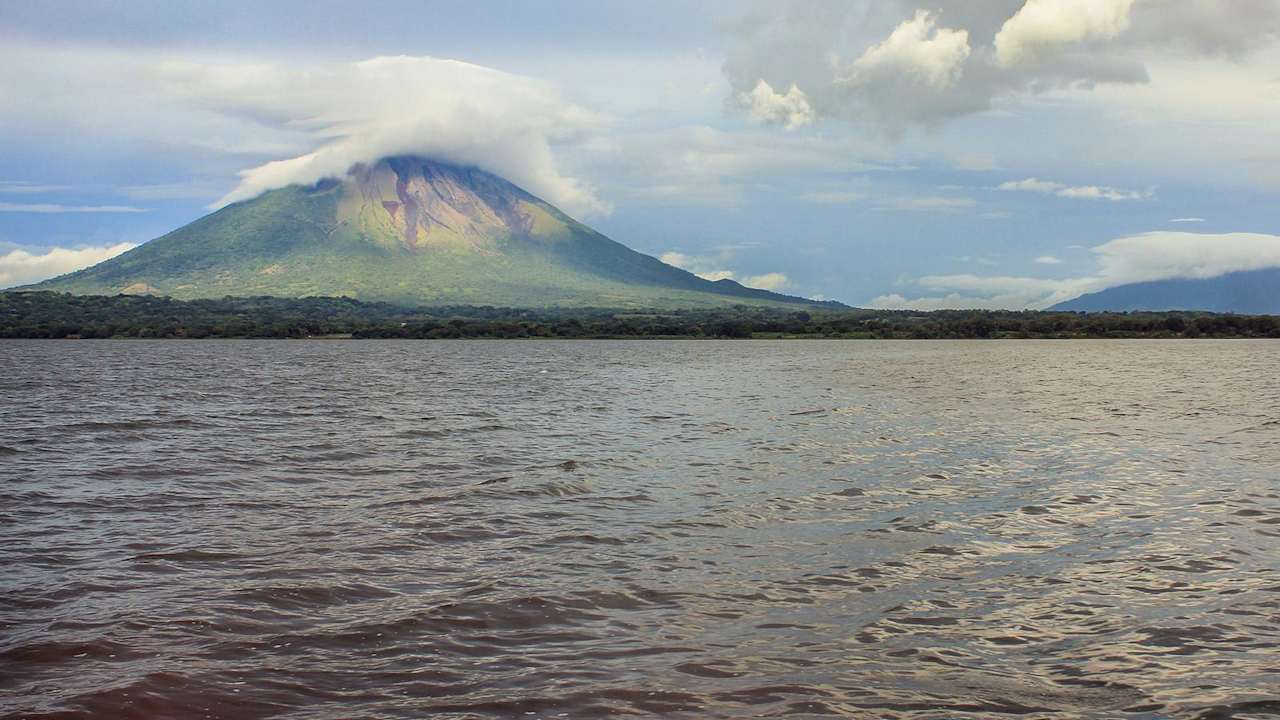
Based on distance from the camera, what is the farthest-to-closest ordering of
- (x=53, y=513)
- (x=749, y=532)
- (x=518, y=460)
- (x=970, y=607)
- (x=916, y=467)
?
(x=518, y=460)
(x=916, y=467)
(x=53, y=513)
(x=749, y=532)
(x=970, y=607)

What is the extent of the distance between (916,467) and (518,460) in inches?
463

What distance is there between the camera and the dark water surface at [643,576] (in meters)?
10.3

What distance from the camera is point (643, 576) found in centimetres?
1495

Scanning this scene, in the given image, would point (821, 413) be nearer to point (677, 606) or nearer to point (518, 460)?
point (518, 460)

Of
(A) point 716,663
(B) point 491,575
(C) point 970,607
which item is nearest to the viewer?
(A) point 716,663

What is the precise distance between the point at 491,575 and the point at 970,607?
7.13 m

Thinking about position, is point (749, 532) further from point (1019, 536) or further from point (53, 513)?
point (53, 513)

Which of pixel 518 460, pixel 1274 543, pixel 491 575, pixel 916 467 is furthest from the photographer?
pixel 518 460

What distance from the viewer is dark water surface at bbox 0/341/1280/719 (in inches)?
405

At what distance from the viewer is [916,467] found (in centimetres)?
2734

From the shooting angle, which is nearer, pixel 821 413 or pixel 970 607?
pixel 970 607

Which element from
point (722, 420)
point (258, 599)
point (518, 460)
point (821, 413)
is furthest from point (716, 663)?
point (821, 413)

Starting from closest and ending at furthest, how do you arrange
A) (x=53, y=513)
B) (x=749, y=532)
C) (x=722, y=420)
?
1. (x=749, y=532)
2. (x=53, y=513)
3. (x=722, y=420)

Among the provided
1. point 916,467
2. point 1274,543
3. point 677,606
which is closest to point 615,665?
point 677,606
